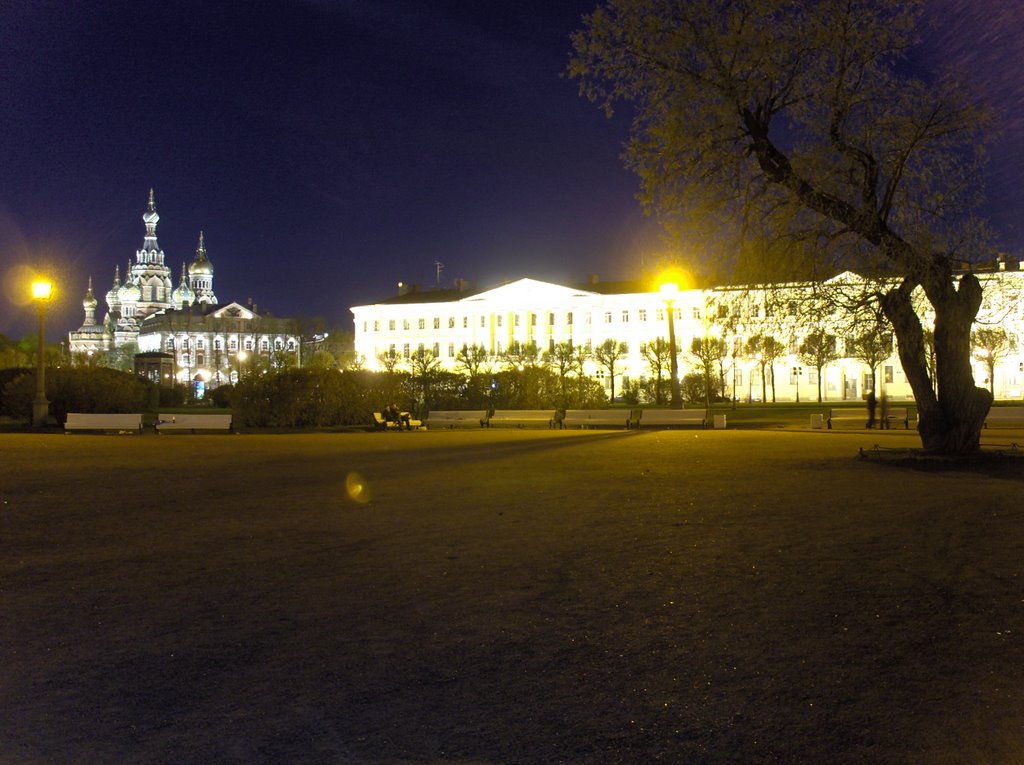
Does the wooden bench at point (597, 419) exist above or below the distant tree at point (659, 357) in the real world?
below

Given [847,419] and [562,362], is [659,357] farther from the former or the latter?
[847,419]

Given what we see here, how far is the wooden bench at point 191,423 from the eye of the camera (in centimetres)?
3219

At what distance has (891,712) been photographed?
16.3ft

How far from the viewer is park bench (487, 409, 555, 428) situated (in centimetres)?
3609

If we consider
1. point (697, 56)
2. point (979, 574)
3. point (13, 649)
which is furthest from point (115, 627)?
point (697, 56)

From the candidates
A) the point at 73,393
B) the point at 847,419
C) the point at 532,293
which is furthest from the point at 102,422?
the point at 532,293

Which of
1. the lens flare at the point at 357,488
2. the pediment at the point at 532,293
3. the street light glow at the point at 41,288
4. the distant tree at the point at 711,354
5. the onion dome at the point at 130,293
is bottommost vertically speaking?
the lens flare at the point at 357,488

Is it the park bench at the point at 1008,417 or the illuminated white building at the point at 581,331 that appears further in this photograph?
the illuminated white building at the point at 581,331

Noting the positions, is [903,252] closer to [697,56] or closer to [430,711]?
[697,56]

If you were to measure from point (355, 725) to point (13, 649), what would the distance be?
272 centimetres

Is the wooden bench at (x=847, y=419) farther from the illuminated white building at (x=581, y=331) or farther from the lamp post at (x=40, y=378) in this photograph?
the illuminated white building at (x=581, y=331)

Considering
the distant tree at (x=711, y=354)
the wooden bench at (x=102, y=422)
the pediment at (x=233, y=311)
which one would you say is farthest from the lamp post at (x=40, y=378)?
the pediment at (x=233, y=311)

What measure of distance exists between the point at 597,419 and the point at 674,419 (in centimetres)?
A: 278

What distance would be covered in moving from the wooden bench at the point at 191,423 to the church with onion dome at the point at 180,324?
8192cm
